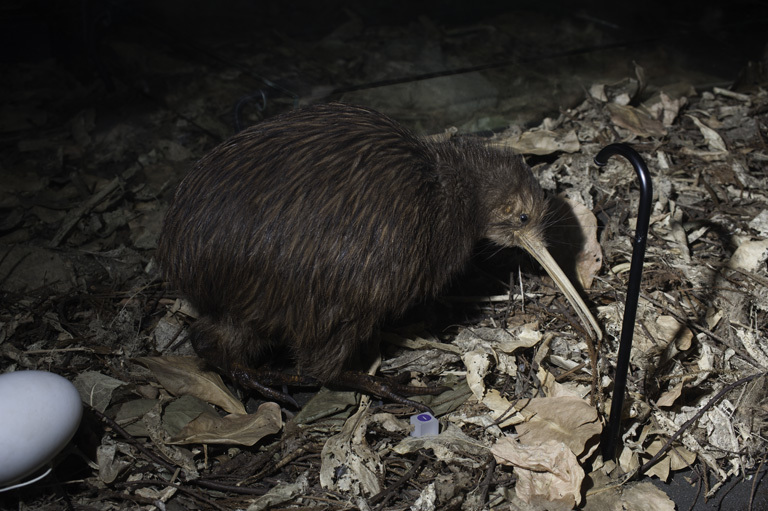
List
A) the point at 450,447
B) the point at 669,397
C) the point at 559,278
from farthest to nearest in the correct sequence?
1. the point at 559,278
2. the point at 669,397
3. the point at 450,447

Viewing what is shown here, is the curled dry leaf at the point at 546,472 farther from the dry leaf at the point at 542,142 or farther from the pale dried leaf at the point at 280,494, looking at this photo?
the dry leaf at the point at 542,142

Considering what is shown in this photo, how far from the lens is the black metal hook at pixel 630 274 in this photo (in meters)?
1.82

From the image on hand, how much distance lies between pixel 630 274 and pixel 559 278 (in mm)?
710

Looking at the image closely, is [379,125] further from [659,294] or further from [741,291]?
[741,291]

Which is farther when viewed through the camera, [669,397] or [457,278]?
[457,278]

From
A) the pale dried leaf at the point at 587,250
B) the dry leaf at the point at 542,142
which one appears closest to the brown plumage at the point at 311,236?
the pale dried leaf at the point at 587,250

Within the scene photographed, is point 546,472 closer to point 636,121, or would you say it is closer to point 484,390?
point 484,390

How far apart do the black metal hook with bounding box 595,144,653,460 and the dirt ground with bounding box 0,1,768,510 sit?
0.36 ft

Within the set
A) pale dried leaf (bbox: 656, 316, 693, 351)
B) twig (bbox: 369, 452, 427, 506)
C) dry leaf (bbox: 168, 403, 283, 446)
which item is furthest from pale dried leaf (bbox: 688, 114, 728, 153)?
dry leaf (bbox: 168, 403, 283, 446)

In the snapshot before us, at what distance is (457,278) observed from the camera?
9.06ft

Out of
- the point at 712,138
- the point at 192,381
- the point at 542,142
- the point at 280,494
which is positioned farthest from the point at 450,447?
the point at 712,138

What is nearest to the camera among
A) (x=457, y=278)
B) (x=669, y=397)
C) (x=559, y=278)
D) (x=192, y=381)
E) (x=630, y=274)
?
(x=630, y=274)

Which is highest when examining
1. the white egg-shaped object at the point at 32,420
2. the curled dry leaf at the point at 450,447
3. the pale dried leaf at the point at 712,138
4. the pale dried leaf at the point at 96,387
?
the pale dried leaf at the point at 712,138

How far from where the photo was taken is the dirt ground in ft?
7.16
